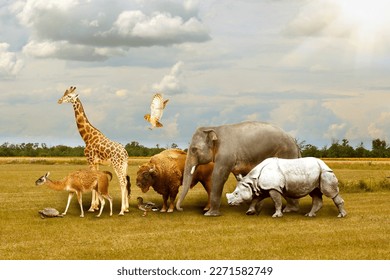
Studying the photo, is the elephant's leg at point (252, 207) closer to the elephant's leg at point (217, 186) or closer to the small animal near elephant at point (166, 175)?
the elephant's leg at point (217, 186)

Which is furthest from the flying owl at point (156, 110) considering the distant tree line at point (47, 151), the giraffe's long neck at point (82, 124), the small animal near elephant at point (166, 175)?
the distant tree line at point (47, 151)

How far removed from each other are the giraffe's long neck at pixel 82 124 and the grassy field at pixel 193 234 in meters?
1.97

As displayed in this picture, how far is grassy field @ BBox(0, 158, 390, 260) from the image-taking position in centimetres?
948

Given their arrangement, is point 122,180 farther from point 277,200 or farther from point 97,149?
point 277,200

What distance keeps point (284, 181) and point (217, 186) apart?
1669mm

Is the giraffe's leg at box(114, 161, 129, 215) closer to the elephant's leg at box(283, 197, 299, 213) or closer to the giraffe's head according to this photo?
the giraffe's head

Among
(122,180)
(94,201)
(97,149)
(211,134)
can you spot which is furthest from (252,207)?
(97,149)

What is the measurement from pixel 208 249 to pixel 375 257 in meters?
2.97

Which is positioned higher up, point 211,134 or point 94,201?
point 211,134

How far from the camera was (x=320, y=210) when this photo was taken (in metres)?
14.0

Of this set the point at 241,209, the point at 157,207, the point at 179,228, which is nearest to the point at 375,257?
the point at 179,228

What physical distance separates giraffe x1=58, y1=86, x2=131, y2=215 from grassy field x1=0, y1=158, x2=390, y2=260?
716 millimetres

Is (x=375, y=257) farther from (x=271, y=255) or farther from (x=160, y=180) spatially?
(x=160, y=180)

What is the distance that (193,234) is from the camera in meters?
10.9
